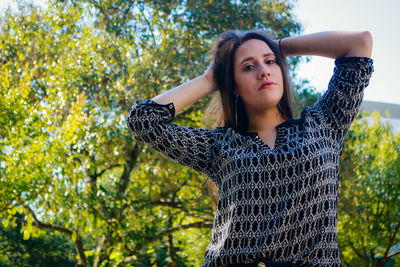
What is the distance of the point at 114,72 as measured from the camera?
327 inches

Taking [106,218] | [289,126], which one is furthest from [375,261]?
[289,126]

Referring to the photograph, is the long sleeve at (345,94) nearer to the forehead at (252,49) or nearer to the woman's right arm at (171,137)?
the forehead at (252,49)

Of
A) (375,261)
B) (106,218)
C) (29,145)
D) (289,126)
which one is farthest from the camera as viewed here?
(375,261)

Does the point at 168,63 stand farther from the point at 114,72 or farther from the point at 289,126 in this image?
the point at 289,126

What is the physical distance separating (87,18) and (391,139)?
8982 mm

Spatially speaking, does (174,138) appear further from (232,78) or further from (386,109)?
(386,109)

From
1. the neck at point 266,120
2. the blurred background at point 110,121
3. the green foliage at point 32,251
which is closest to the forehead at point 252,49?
the neck at point 266,120

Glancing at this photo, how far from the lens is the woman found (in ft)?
5.67

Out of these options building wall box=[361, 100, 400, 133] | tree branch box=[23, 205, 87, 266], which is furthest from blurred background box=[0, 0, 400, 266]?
building wall box=[361, 100, 400, 133]

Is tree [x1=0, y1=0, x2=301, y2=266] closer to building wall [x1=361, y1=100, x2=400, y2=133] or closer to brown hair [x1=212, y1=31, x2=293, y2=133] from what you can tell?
brown hair [x1=212, y1=31, x2=293, y2=133]

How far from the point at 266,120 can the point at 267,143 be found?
139mm

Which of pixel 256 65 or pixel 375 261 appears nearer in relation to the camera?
pixel 256 65

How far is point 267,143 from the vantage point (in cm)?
196

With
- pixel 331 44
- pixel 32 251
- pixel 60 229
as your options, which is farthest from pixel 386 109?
pixel 331 44
